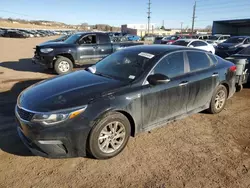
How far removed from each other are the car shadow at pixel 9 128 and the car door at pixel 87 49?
12.7ft

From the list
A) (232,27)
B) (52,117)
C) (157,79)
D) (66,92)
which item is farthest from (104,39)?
(232,27)

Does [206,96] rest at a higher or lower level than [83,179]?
higher

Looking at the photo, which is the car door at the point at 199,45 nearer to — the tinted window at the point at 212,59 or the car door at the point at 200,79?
the tinted window at the point at 212,59

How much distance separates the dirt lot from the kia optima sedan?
10.3 inches

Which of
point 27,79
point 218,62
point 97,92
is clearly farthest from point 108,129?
point 27,79

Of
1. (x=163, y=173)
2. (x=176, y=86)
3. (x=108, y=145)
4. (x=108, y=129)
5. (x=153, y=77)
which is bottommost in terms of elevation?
(x=163, y=173)

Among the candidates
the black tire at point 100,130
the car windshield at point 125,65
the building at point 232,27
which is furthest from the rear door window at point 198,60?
the building at point 232,27

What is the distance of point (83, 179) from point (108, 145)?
602 millimetres

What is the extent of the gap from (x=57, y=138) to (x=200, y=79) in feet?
9.33

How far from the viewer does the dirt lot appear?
2.85 metres

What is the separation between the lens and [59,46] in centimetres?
936

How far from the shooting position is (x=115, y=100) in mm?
3195

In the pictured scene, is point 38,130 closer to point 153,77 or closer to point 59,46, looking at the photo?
point 153,77

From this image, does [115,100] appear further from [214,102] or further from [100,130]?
[214,102]
